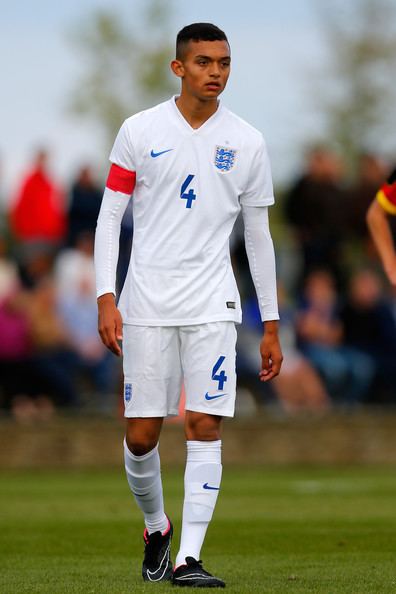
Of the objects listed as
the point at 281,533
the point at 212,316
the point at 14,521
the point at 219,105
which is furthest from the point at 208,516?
the point at 14,521

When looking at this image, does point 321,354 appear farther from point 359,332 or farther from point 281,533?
point 281,533

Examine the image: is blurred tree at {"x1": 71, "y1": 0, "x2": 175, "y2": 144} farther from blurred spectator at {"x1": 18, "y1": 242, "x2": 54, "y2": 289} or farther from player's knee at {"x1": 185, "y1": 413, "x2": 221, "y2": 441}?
player's knee at {"x1": 185, "y1": 413, "x2": 221, "y2": 441}

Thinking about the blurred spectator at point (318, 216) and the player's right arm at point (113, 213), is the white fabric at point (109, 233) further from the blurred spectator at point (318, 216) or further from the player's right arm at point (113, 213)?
the blurred spectator at point (318, 216)

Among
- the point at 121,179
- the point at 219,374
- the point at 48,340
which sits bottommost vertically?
the point at 219,374

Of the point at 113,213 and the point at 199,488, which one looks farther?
the point at 113,213

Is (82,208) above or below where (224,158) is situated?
above

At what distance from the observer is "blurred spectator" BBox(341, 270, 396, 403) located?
19.5 meters

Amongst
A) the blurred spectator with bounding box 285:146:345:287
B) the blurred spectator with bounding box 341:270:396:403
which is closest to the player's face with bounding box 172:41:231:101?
the blurred spectator with bounding box 341:270:396:403

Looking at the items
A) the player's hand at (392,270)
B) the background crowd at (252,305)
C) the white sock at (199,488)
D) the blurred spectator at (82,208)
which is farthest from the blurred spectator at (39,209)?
the white sock at (199,488)

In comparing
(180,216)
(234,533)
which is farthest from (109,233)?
(234,533)

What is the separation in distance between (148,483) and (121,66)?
55.2 m

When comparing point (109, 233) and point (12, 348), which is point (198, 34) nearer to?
point (109, 233)

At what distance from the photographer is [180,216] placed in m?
7.70

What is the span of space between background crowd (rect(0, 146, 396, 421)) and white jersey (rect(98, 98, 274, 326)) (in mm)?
10074
